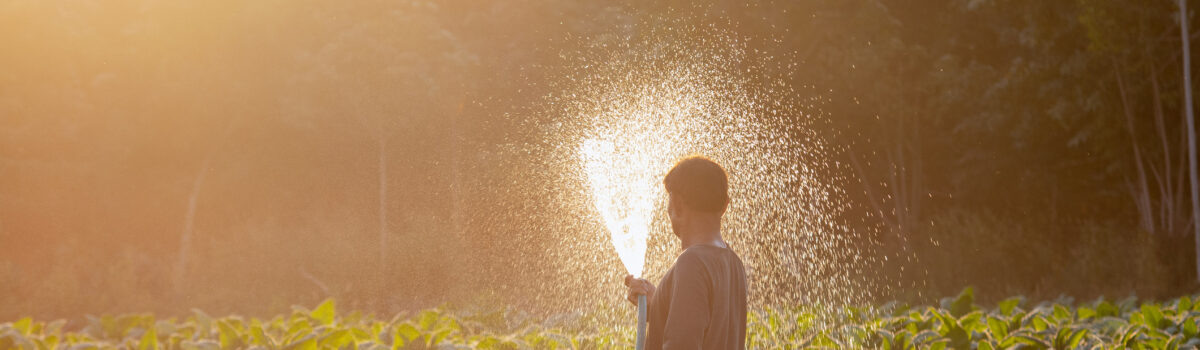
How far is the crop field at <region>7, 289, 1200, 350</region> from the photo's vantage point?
20.1 ft

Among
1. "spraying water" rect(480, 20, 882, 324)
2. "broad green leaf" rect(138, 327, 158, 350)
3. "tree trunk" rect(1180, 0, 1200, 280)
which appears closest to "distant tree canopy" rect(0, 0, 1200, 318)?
"spraying water" rect(480, 20, 882, 324)

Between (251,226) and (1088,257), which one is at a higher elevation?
(251,226)

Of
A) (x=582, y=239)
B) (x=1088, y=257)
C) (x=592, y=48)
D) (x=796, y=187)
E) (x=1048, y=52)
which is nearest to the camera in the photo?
(x=1088, y=257)

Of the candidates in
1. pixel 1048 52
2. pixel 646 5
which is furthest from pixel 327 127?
pixel 1048 52

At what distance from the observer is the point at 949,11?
27266 millimetres

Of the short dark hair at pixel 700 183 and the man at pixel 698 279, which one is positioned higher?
the short dark hair at pixel 700 183

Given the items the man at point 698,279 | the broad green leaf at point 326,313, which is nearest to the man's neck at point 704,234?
the man at point 698,279

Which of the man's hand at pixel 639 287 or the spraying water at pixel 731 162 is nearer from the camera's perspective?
the man's hand at pixel 639 287

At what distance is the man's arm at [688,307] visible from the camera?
312cm

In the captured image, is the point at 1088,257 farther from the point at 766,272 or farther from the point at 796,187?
the point at 796,187

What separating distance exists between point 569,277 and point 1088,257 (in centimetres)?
1155

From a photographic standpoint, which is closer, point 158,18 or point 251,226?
point 158,18

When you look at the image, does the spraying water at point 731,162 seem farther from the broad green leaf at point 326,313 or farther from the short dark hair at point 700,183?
the short dark hair at point 700,183

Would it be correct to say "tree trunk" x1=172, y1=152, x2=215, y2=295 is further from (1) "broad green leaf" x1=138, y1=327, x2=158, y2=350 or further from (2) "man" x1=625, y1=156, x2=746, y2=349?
(2) "man" x1=625, y1=156, x2=746, y2=349
